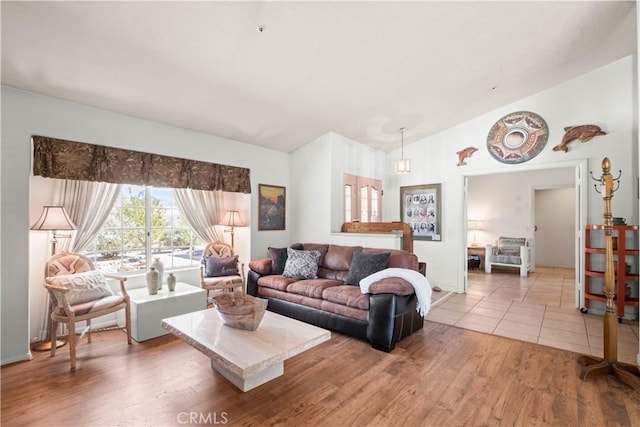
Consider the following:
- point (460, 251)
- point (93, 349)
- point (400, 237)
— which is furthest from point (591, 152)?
point (93, 349)

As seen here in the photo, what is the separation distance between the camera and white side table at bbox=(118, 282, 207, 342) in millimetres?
3189

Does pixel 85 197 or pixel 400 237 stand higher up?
pixel 85 197

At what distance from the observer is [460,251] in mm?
5262

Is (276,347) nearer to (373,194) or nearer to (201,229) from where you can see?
(201,229)

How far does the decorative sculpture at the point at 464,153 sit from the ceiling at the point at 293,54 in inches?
37.9

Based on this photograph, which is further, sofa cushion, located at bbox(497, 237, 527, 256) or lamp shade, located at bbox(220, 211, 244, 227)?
sofa cushion, located at bbox(497, 237, 527, 256)

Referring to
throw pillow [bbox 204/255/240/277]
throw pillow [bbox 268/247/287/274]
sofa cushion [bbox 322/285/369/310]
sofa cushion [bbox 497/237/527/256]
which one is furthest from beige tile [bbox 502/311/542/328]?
throw pillow [bbox 204/255/240/277]

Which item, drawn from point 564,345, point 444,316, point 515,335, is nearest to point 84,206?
point 444,316

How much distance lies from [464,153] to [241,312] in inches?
182

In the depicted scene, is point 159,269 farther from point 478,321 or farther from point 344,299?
point 478,321

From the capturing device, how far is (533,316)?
3.95 metres

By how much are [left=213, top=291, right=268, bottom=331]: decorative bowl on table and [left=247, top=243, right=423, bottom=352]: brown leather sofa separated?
3.70ft

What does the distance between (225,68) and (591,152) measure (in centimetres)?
491

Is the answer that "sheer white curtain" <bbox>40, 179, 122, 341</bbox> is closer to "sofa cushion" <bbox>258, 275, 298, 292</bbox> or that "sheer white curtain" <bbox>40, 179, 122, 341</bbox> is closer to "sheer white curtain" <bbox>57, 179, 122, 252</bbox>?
"sheer white curtain" <bbox>57, 179, 122, 252</bbox>
